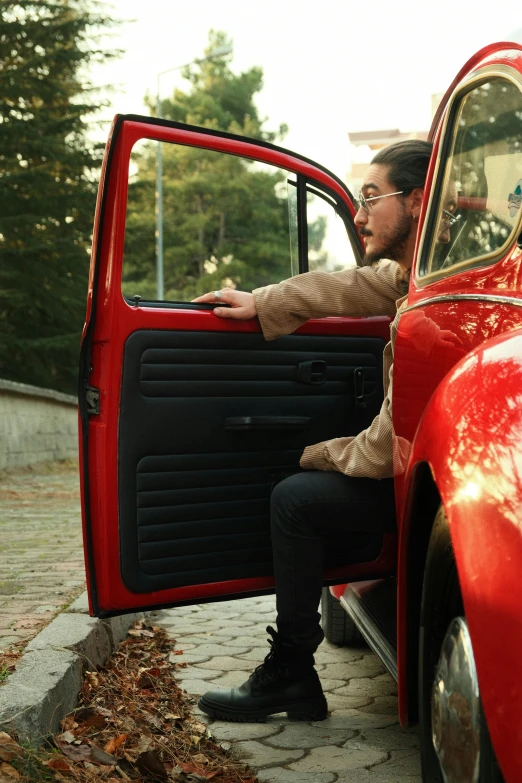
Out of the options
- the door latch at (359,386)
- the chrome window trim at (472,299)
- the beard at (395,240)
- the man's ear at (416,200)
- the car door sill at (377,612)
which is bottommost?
the car door sill at (377,612)

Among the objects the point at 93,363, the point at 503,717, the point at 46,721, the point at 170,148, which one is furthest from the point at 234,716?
the point at 170,148

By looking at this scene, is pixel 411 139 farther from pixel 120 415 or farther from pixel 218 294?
pixel 120 415

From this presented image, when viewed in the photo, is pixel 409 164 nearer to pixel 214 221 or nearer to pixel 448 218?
pixel 448 218

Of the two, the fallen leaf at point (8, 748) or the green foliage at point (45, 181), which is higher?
the green foliage at point (45, 181)

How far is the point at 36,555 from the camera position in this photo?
6344 millimetres

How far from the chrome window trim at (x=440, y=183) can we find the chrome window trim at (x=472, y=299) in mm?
62

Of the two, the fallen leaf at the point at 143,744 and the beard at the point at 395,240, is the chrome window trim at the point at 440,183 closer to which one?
the beard at the point at 395,240

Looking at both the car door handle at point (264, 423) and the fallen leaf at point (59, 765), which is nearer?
the fallen leaf at point (59, 765)

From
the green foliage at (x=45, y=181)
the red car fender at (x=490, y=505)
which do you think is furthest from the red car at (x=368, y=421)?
the green foliage at (x=45, y=181)

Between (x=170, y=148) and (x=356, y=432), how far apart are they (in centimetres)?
3934

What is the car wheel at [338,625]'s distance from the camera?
4410 millimetres

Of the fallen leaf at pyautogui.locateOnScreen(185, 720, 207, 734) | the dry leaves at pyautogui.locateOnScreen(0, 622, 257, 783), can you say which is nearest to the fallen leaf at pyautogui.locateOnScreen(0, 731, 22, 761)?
the dry leaves at pyautogui.locateOnScreen(0, 622, 257, 783)

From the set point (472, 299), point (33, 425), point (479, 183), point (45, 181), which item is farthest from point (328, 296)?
point (45, 181)

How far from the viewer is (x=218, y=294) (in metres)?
3.40
